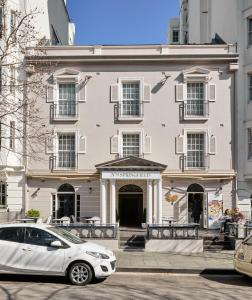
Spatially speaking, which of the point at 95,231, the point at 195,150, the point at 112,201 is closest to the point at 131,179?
the point at 112,201

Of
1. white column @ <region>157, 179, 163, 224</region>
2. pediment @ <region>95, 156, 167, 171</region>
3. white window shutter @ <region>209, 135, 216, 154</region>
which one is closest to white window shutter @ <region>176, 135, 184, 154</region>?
white window shutter @ <region>209, 135, 216, 154</region>

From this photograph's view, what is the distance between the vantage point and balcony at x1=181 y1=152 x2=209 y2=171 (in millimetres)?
26625

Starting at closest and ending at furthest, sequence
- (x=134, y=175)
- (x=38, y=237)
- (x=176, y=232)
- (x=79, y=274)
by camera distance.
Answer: (x=79, y=274) → (x=38, y=237) → (x=176, y=232) → (x=134, y=175)

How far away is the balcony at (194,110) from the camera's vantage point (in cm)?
2683

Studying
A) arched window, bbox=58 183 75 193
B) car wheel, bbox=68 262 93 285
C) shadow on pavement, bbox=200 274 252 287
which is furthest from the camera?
arched window, bbox=58 183 75 193

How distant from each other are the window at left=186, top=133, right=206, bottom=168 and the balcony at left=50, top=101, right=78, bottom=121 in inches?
255

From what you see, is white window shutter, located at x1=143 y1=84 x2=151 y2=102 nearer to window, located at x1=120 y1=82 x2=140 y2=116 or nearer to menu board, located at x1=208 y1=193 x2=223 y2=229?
window, located at x1=120 y1=82 x2=140 y2=116

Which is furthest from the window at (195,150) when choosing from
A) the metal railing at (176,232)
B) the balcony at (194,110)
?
the metal railing at (176,232)

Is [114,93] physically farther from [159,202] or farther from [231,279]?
[231,279]

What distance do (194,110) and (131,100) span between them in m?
3.54

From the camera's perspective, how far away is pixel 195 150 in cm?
2692

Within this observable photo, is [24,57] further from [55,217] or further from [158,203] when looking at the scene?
[158,203]

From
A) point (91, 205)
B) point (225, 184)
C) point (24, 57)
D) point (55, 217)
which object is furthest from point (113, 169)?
point (24, 57)

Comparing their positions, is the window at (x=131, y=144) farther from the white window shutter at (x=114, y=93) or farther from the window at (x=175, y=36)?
the window at (x=175, y=36)
